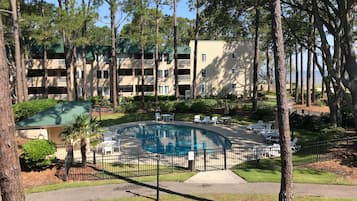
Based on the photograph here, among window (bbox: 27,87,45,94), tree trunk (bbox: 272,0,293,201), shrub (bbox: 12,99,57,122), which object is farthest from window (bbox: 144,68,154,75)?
tree trunk (bbox: 272,0,293,201)

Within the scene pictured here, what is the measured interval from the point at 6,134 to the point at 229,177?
10.2 meters

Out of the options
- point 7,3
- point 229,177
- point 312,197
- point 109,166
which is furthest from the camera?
point 7,3

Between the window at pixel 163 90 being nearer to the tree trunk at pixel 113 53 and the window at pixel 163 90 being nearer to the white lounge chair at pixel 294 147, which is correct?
the tree trunk at pixel 113 53

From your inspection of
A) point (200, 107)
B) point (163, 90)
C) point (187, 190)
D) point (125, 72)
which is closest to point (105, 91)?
point (125, 72)

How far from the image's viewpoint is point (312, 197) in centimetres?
1245

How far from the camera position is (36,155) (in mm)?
15391

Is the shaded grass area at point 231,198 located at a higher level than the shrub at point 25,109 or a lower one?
lower

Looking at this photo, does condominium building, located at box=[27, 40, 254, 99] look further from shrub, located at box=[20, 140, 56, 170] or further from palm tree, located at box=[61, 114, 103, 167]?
shrub, located at box=[20, 140, 56, 170]

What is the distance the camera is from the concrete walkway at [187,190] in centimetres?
1291

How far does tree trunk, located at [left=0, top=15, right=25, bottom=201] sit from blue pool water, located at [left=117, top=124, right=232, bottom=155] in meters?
14.8

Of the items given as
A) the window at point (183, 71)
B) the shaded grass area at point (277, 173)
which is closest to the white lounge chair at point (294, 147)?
the shaded grass area at point (277, 173)

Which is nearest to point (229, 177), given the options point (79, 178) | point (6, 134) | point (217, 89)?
point (79, 178)

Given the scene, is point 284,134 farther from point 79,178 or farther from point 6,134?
point 79,178

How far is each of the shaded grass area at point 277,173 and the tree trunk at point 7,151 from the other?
9.82 metres
